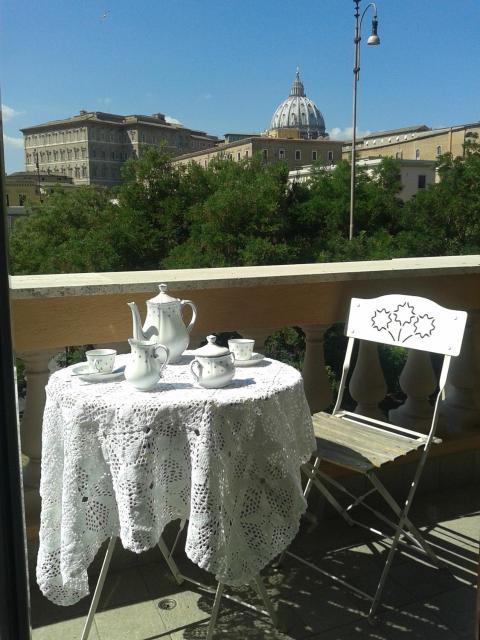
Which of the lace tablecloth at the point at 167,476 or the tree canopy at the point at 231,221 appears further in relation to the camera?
the tree canopy at the point at 231,221

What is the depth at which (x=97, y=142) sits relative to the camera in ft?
22.3

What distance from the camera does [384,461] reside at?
208 cm

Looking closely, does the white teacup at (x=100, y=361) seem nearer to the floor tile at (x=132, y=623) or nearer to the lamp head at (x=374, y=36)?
the floor tile at (x=132, y=623)

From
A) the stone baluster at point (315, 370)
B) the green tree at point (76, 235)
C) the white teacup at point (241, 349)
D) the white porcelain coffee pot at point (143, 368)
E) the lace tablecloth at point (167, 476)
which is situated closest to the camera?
the lace tablecloth at point (167, 476)

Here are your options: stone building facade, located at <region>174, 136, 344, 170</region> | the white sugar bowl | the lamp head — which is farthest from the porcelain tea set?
stone building facade, located at <region>174, 136, 344, 170</region>

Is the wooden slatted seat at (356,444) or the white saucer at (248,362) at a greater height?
the white saucer at (248,362)

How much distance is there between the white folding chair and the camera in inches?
84.4

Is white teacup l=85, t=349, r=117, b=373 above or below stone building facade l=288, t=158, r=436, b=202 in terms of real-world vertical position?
below

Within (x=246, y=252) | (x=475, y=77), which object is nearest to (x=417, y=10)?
(x=475, y=77)

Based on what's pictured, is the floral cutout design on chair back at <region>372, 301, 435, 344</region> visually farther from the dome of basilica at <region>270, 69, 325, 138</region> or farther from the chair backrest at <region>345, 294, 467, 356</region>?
the dome of basilica at <region>270, 69, 325, 138</region>

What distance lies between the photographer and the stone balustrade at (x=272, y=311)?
7.25 ft

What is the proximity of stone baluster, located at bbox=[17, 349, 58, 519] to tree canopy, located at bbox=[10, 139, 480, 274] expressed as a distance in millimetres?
22112

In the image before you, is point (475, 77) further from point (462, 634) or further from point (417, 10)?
point (462, 634)

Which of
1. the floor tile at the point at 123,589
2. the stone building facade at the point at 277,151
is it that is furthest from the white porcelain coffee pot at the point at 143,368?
the stone building facade at the point at 277,151
